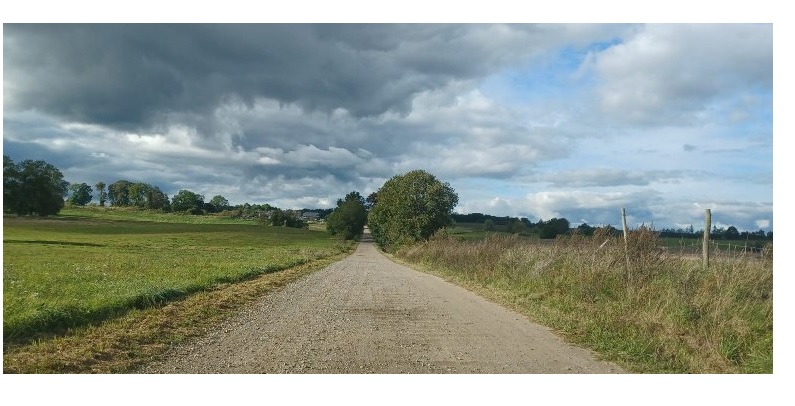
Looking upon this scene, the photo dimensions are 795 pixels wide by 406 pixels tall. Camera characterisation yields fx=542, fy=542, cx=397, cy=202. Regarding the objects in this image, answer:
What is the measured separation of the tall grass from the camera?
7.26 meters

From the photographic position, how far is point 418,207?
2254 inches

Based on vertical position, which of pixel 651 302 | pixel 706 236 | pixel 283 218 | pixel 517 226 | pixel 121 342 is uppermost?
pixel 283 218

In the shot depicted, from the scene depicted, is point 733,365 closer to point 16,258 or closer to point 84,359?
point 84,359

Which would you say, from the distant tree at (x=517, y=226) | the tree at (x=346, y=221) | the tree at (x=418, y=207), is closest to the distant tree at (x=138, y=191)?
the distant tree at (x=517, y=226)

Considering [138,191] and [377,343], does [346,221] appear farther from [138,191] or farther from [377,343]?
[377,343]

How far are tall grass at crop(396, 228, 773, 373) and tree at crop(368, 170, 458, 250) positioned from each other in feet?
131

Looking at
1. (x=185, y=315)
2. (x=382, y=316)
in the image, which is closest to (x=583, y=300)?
(x=382, y=316)

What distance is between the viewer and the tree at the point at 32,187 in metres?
10.1

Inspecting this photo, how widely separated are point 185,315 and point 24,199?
4.19 m

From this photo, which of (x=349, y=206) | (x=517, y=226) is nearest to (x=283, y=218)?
(x=349, y=206)

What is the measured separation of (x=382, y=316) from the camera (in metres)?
11.1

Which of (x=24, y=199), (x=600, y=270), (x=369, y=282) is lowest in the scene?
(x=369, y=282)

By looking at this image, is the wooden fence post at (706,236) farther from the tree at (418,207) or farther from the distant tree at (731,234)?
the tree at (418,207)

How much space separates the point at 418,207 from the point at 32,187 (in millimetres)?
47242
